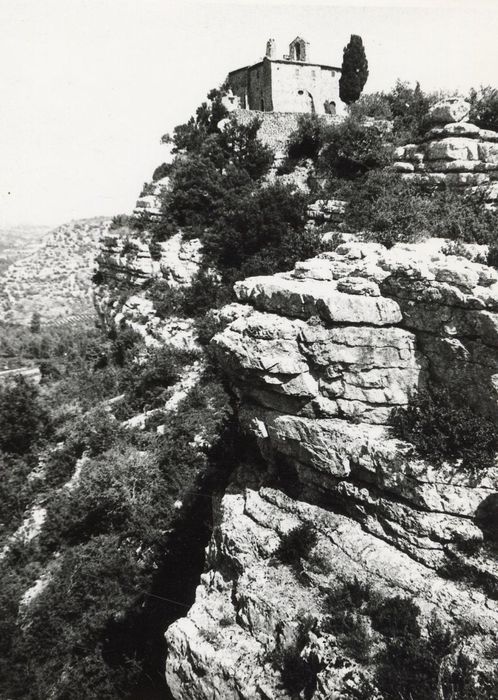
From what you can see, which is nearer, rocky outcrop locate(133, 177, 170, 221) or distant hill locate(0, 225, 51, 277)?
rocky outcrop locate(133, 177, 170, 221)

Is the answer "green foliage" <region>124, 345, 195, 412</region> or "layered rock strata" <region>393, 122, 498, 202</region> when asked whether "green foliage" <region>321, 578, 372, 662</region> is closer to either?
"green foliage" <region>124, 345, 195, 412</region>

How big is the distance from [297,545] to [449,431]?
381 centimetres

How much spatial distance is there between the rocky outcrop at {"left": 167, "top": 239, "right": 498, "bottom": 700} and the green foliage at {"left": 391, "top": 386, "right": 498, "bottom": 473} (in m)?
0.22

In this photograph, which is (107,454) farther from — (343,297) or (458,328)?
(458,328)

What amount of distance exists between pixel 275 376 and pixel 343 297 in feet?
7.33

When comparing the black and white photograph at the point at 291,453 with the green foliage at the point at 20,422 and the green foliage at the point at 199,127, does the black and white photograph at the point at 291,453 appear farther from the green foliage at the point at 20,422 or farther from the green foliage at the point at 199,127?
the green foliage at the point at 199,127

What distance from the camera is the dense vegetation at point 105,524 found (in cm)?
1239

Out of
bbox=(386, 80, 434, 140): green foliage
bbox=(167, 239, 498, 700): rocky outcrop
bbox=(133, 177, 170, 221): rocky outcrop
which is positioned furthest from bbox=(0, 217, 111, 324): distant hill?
bbox=(167, 239, 498, 700): rocky outcrop

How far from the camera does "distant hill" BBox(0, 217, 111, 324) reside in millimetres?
55969

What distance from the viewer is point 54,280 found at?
6194cm

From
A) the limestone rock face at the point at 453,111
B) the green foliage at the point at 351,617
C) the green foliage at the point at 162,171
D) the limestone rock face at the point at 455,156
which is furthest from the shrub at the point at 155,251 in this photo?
the green foliage at the point at 351,617

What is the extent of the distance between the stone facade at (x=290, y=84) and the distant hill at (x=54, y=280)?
1068 inches

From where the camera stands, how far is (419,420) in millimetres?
8891

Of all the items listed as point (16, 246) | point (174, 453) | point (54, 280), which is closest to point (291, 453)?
point (174, 453)
